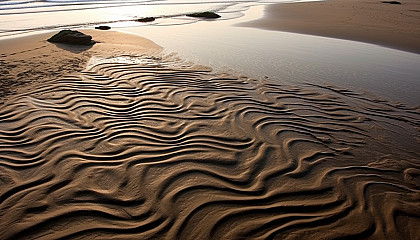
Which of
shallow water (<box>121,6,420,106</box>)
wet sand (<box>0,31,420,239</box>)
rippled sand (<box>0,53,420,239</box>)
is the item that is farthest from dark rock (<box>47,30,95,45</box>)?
rippled sand (<box>0,53,420,239</box>)

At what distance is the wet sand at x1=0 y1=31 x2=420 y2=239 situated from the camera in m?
2.81

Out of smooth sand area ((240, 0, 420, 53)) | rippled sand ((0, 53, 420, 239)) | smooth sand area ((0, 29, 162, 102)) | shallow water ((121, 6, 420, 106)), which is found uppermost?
smooth sand area ((240, 0, 420, 53))

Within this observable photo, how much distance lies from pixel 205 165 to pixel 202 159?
14cm

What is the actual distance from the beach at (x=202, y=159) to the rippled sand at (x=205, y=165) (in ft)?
0.05

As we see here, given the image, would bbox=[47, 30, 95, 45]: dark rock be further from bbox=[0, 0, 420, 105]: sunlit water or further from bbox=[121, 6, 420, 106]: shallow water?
bbox=[0, 0, 420, 105]: sunlit water

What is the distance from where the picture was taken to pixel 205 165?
3.65m

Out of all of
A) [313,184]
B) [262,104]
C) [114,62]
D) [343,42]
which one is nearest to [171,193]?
[313,184]

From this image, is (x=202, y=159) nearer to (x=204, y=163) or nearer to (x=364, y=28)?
(x=204, y=163)

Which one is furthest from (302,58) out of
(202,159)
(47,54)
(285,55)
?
(47,54)

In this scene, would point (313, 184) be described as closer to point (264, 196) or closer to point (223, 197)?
point (264, 196)

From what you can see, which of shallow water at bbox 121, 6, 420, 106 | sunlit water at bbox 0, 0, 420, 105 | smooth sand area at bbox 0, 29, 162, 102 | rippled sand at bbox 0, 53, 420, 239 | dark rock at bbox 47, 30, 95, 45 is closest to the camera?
rippled sand at bbox 0, 53, 420, 239

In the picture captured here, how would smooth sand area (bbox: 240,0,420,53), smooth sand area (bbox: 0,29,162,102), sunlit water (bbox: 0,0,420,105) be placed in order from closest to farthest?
smooth sand area (bbox: 0,29,162,102) < sunlit water (bbox: 0,0,420,105) < smooth sand area (bbox: 240,0,420,53)

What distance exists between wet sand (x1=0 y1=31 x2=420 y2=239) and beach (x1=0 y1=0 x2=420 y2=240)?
17 millimetres

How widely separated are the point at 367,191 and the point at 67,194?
3.51 m
